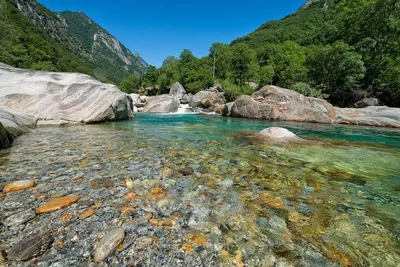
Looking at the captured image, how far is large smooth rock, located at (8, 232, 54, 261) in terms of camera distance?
1858 millimetres

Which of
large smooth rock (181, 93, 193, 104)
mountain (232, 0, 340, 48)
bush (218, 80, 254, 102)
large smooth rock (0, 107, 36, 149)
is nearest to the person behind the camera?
large smooth rock (0, 107, 36, 149)

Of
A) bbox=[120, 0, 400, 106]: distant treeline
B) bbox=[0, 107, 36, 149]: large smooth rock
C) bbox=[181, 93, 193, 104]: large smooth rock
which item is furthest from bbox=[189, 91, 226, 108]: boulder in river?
bbox=[0, 107, 36, 149]: large smooth rock

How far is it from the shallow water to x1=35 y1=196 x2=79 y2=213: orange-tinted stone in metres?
0.12

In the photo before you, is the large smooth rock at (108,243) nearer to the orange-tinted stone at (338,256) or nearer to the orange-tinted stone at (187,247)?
the orange-tinted stone at (187,247)

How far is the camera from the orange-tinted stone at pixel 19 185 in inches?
125

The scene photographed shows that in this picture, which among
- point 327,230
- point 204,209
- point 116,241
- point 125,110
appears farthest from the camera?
point 125,110

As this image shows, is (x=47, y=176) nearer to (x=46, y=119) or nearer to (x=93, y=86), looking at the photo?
(x=46, y=119)

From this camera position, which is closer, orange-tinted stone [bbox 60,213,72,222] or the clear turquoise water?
orange-tinted stone [bbox 60,213,72,222]

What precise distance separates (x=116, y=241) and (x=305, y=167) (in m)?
4.86

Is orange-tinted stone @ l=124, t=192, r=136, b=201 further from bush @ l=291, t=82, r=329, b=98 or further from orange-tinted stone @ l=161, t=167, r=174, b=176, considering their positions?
bush @ l=291, t=82, r=329, b=98

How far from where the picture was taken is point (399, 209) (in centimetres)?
321

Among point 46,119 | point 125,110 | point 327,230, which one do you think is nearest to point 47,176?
point 327,230

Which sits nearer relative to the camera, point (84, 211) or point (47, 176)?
point (84, 211)

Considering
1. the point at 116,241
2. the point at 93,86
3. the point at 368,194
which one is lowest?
the point at 368,194
